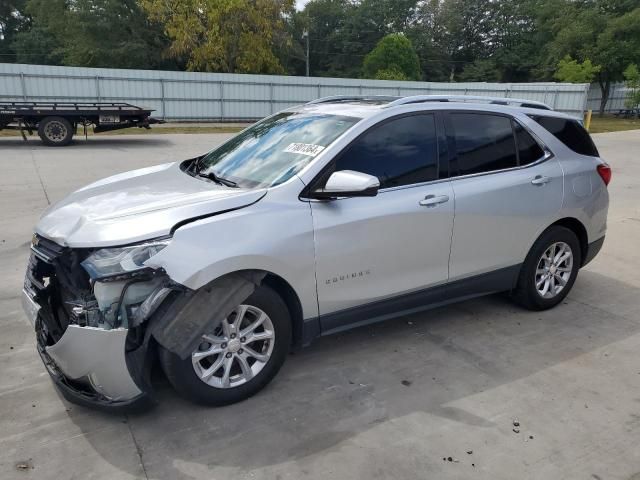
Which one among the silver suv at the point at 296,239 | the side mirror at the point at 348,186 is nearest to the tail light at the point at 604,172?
the silver suv at the point at 296,239

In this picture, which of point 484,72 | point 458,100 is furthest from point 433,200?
point 484,72

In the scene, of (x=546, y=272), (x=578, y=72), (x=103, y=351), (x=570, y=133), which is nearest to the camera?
(x=103, y=351)

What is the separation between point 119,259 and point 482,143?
112 inches

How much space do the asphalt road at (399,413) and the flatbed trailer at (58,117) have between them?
1301 cm

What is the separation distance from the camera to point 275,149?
387 cm

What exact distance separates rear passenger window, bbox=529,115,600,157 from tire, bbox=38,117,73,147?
50.0ft

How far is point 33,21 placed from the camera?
55281 mm

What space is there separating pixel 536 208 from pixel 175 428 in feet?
10.5

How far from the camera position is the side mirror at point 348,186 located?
322 cm

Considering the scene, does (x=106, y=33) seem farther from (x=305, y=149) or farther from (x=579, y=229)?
(x=579, y=229)

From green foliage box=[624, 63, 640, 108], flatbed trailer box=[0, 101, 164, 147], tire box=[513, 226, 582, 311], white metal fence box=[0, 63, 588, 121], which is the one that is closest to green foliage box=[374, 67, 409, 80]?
white metal fence box=[0, 63, 588, 121]

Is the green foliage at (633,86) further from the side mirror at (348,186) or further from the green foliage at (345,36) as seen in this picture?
the side mirror at (348,186)

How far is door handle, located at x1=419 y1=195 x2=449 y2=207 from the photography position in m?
3.77

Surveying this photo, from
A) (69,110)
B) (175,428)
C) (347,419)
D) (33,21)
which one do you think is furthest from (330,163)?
(33,21)
